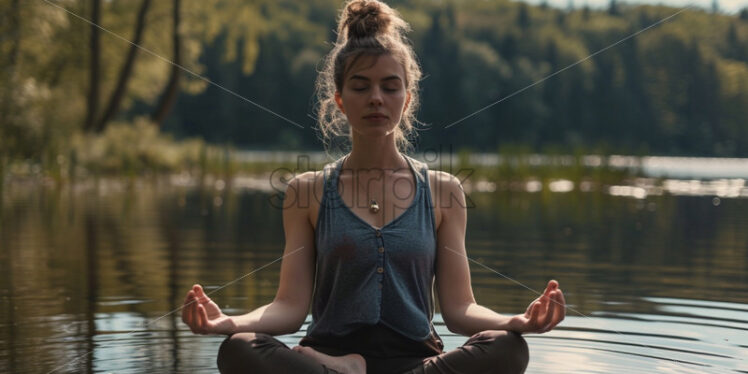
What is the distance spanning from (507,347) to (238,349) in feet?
3.17

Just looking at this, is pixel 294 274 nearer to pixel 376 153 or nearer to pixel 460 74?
pixel 376 153

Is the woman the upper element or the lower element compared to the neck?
lower

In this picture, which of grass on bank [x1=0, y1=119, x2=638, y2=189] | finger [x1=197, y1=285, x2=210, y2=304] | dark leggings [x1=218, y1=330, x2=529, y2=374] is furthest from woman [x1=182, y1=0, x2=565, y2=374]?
grass on bank [x1=0, y1=119, x2=638, y2=189]

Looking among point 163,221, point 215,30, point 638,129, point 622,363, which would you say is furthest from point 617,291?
point 638,129

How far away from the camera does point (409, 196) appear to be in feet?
12.5

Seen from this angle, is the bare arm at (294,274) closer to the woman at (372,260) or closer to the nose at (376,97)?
the woman at (372,260)

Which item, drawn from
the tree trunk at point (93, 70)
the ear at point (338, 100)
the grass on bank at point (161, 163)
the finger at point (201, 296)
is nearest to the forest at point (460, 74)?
the tree trunk at point (93, 70)

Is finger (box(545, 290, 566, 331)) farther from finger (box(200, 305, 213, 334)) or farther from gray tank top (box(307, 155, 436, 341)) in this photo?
finger (box(200, 305, 213, 334))

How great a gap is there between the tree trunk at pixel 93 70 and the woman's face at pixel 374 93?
78.5ft

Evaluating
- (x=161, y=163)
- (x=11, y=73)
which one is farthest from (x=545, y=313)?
(x=161, y=163)

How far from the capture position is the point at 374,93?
3592 mm

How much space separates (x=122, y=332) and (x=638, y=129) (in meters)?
83.0

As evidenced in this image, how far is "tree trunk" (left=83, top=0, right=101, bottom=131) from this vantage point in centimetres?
2656

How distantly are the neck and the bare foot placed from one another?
74 centimetres
